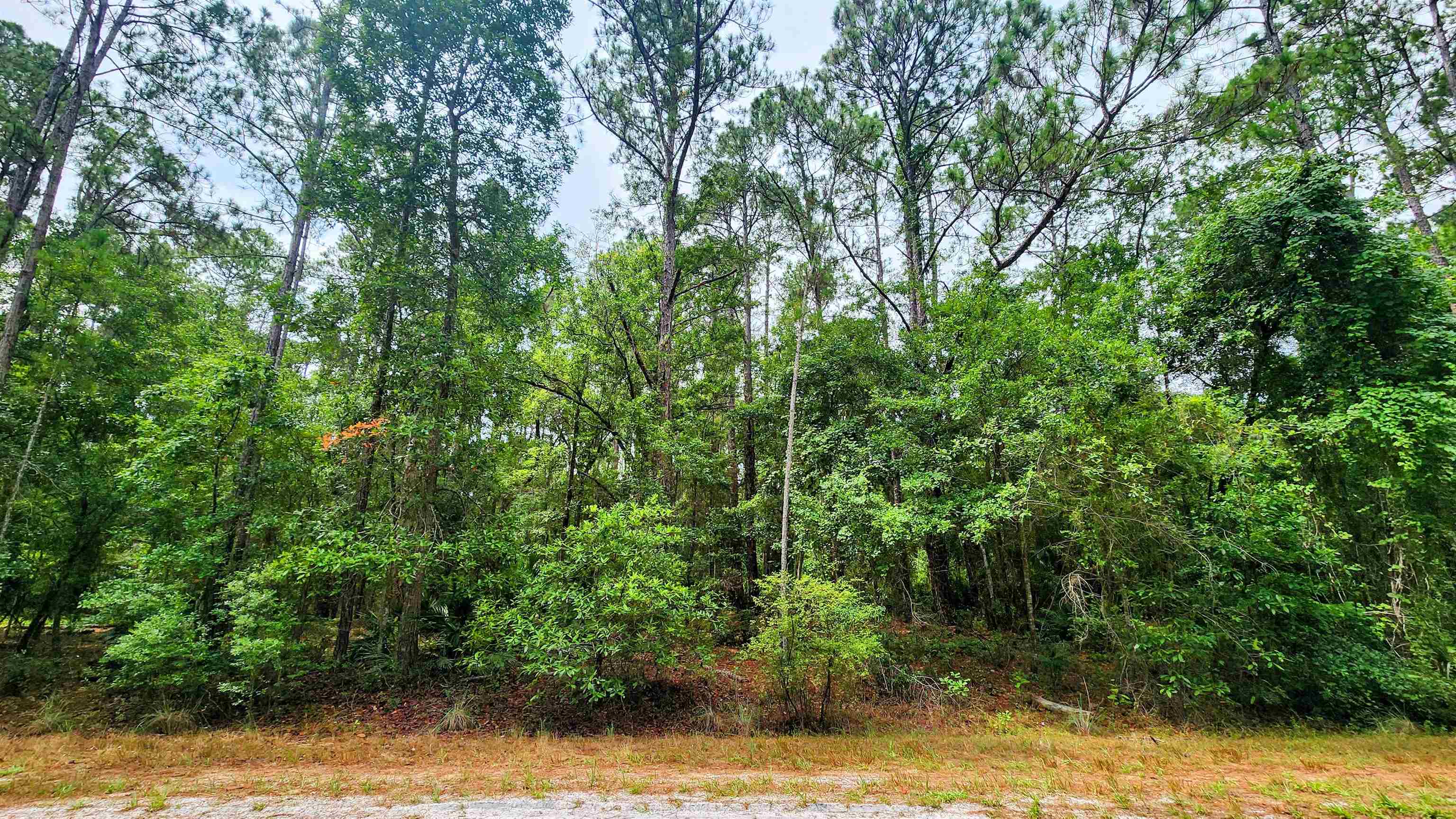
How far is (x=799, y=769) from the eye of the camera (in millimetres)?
5926

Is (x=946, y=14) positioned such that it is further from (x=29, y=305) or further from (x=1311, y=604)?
(x=29, y=305)

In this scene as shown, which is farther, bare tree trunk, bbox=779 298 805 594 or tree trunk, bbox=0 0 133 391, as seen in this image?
bare tree trunk, bbox=779 298 805 594

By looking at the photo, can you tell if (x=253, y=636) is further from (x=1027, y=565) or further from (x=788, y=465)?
(x=1027, y=565)

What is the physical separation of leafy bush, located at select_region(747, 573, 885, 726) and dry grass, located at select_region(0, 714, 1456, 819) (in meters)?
0.68

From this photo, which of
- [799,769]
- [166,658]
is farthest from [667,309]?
[166,658]

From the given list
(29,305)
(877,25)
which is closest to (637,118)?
(877,25)

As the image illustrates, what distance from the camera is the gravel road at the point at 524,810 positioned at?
4.16 metres

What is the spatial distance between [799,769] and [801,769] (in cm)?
3

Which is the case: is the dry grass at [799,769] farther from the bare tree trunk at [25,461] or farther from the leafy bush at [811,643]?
the bare tree trunk at [25,461]

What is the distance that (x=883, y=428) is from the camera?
1131 cm

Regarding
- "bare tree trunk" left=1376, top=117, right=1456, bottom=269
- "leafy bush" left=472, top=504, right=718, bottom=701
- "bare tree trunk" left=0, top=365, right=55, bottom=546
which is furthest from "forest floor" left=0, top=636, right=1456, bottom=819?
"bare tree trunk" left=1376, top=117, right=1456, bottom=269

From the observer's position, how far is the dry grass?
4.66 metres

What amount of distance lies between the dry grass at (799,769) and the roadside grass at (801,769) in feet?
0.09

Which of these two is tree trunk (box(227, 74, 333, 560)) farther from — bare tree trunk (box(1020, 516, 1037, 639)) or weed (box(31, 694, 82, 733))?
bare tree trunk (box(1020, 516, 1037, 639))
